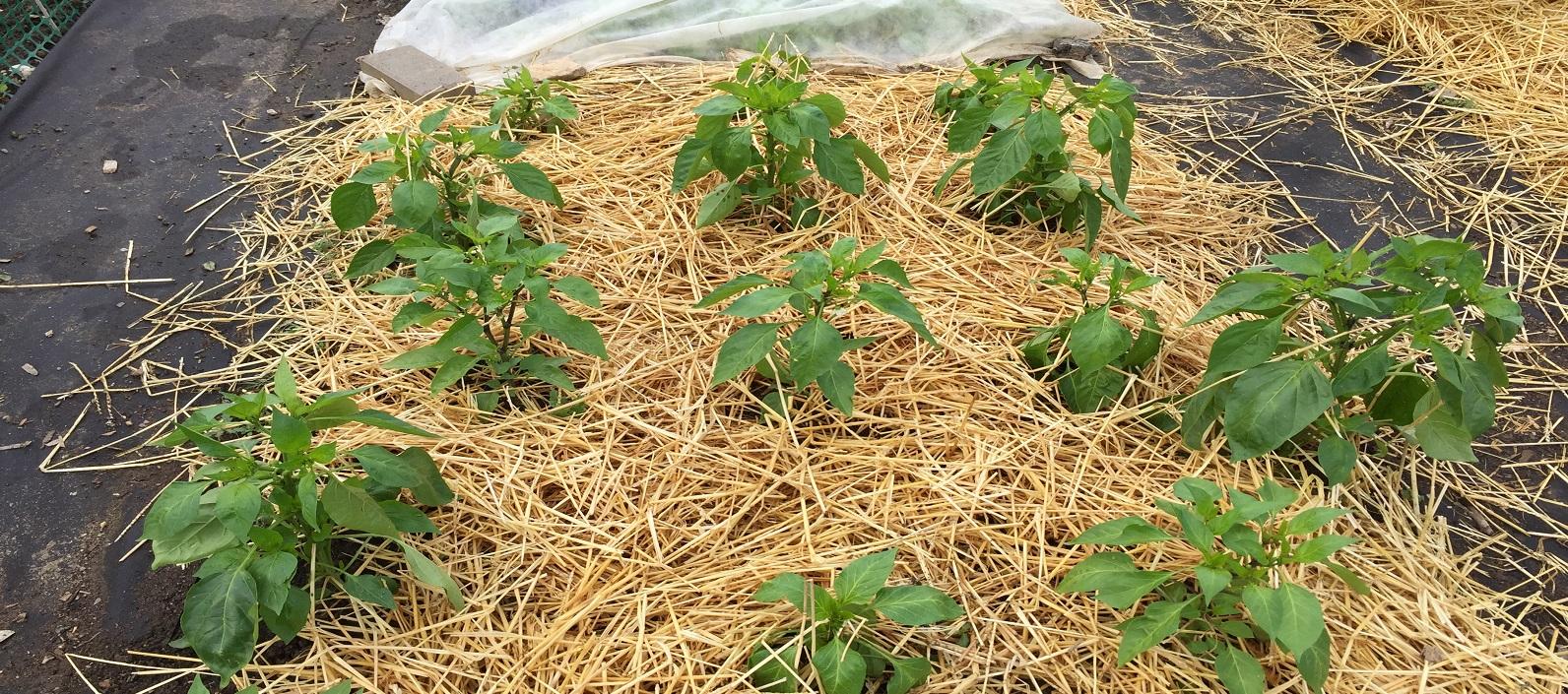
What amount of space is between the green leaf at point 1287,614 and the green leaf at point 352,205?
2.05 metres

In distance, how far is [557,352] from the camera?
2.18m

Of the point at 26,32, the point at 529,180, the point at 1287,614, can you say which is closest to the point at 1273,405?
the point at 1287,614

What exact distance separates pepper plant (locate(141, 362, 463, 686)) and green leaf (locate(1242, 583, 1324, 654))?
1.31 metres

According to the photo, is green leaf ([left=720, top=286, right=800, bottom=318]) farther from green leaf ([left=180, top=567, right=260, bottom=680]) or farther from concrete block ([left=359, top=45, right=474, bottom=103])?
concrete block ([left=359, top=45, right=474, bottom=103])

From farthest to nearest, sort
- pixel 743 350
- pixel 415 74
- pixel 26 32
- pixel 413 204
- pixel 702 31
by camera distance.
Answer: pixel 26 32
pixel 702 31
pixel 415 74
pixel 413 204
pixel 743 350

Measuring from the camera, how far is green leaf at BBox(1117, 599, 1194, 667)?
1.50 metres

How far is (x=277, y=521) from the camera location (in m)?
1.62

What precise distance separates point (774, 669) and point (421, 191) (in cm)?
141

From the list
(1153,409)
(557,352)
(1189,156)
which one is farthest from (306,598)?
(1189,156)

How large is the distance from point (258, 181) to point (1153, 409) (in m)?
2.58

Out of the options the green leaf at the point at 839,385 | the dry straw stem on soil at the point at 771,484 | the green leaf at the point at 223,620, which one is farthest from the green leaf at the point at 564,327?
the green leaf at the point at 223,620

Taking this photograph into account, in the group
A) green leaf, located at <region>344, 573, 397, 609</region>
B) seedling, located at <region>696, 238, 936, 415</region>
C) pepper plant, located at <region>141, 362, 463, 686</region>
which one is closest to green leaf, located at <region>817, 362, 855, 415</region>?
seedling, located at <region>696, 238, 936, 415</region>

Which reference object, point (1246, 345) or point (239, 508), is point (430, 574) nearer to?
point (239, 508)

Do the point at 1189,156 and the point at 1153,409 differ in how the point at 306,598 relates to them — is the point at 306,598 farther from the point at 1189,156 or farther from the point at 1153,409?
the point at 1189,156
